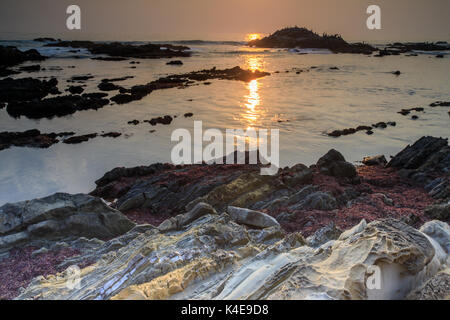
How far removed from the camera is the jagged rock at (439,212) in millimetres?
9000

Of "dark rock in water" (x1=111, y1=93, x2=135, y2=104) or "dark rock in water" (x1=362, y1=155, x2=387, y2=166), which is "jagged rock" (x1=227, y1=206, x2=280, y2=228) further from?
"dark rock in water" (x1=111, y1=93, x2=135, y2=104)

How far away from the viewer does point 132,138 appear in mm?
19531

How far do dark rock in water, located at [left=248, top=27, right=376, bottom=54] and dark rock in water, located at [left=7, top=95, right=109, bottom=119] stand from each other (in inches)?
3056

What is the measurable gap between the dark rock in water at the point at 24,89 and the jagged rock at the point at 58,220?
24415 millimetres

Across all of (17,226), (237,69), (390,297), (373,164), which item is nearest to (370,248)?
(390,297)

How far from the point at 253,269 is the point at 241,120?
60.7 ft

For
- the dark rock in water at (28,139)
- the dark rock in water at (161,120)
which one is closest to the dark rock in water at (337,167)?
the dark rock in water at (161,120)

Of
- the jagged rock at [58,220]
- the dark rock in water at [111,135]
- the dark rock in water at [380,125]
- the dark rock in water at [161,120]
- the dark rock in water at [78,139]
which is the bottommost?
the jagged rock at [58,220]

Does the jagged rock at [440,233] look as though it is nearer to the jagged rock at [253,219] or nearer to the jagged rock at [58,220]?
the jagged rock at [253,219]

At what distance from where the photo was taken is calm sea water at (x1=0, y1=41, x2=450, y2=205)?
15.3 metres

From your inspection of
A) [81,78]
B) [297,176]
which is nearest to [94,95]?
[81,78]

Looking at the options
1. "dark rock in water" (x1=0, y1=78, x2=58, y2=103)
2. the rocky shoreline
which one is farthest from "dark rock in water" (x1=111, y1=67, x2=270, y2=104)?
the rocky shoreline
